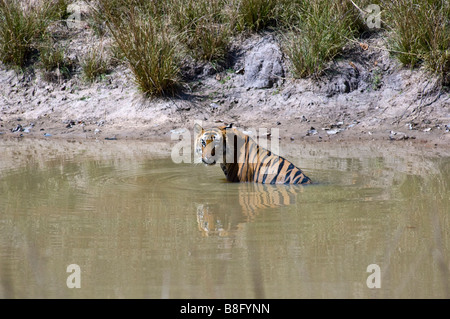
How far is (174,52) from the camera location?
989 centimetres

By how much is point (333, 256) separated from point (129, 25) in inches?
276

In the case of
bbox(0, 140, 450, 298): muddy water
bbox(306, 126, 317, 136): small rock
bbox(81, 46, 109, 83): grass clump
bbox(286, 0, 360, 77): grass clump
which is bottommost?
bbox(0, 140, 450, 298): muddy water

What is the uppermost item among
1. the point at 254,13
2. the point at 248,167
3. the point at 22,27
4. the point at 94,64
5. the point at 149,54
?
the point at 254,13

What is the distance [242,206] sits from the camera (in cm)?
522

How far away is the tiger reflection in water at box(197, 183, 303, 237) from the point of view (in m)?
4.56

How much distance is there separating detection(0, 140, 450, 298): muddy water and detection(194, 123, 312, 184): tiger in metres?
0.19

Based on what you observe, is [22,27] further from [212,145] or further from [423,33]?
[423,33]

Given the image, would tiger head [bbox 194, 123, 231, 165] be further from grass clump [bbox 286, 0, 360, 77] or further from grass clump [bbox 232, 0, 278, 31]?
grass clump [bbox 232, 0, 278, 31]

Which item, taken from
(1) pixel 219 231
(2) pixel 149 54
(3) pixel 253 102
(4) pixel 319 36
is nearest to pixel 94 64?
(2) pixel 149 54

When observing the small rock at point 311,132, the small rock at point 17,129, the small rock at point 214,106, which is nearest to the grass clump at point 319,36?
the small rock at point 311,132

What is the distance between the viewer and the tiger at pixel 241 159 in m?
6.05

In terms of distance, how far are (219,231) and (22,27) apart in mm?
7845

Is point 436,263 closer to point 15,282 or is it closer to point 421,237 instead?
point 421,237

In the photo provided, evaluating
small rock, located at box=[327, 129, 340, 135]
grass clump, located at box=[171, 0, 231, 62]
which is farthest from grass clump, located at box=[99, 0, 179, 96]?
small rock, located at box=[327, 129, 340, 135]
